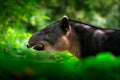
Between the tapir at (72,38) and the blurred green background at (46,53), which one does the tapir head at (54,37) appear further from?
the blurred green background at (46,53)

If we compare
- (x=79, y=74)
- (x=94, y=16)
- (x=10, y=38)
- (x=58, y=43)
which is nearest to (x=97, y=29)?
(x=58, y=43)

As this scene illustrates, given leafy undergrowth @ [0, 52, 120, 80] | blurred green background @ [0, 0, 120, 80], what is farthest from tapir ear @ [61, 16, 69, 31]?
leafy undergrowth @ [0, 52, 120, 80]

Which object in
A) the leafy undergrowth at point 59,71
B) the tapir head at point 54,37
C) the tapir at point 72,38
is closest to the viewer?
the leafy undergrowth at point 59,71

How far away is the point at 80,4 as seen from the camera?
14234 mm

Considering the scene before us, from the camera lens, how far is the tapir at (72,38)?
6.06 metres

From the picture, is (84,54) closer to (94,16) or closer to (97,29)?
(97,29)

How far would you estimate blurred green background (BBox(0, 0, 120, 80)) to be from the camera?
1321mm

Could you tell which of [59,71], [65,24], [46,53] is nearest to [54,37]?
[65,24]

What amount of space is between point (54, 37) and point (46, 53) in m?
3.35

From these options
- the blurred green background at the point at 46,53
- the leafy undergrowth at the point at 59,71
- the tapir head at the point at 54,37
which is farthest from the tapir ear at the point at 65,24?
the leafy undergrowth at the point at 59,71

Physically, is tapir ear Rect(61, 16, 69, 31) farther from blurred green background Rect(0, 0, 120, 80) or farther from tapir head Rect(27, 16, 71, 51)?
blurred green background Rect(0, 0, 120, 80)

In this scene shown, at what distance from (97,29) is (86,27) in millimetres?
210

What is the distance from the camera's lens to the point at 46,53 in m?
3.27

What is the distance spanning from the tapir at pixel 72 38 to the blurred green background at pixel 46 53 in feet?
1.54
